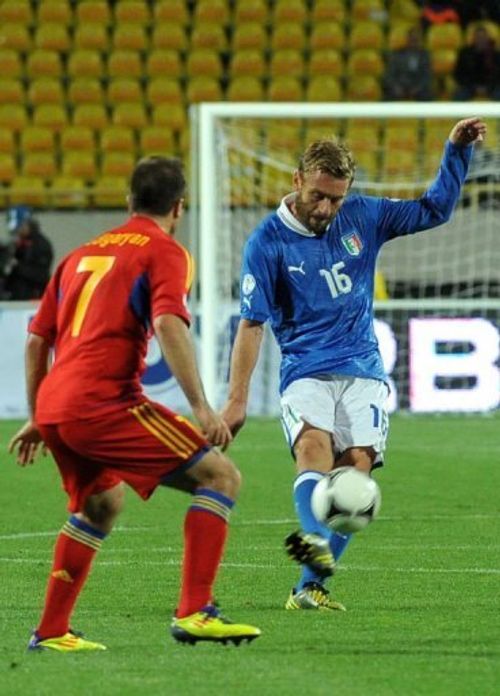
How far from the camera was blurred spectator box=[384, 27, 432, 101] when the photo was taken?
22.6 meters

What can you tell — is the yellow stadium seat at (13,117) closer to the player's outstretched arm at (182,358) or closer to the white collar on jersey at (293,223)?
the white collar on jersey at (293,223)

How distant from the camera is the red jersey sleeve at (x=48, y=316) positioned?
20.7 ft

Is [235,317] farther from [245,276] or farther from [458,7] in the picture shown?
[245,276]

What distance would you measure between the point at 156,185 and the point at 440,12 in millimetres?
18768

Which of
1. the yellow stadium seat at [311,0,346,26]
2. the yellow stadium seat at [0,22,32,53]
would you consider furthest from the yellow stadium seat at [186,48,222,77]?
the yellow stadium seat at [0,22,32,53]

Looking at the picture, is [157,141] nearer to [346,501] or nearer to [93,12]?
[93,12]

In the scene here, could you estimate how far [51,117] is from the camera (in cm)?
2377

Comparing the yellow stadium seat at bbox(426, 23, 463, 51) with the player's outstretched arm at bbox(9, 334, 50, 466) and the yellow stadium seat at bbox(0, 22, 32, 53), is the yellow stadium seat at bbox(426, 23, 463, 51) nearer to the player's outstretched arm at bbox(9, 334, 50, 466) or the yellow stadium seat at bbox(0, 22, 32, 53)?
the yellow stadium seat at bbox(0, 22, 32, 53)

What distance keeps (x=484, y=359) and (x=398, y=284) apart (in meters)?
1.91

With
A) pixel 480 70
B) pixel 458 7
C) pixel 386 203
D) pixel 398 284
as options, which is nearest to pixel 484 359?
pixel 398 284

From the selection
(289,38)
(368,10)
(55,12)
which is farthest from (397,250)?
(55,12)

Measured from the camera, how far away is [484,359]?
18.4 metres

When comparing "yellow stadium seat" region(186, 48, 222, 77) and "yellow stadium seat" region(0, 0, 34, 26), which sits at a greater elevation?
"yellow stadium seat" region(0, 0, 34, 26)

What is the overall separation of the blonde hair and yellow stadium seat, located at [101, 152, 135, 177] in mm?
15645
